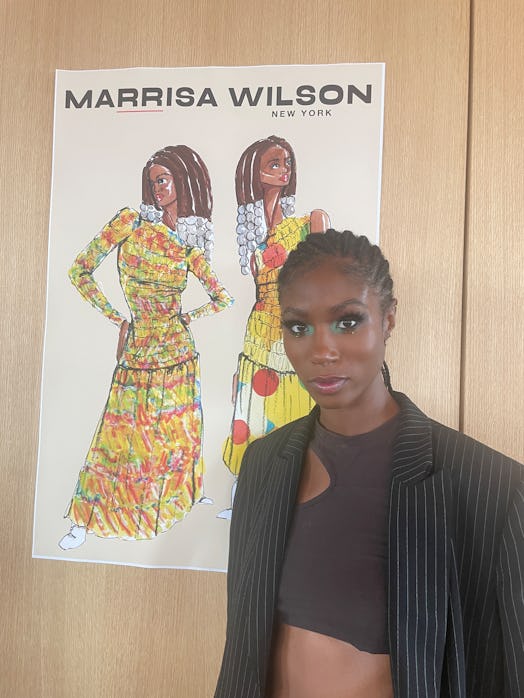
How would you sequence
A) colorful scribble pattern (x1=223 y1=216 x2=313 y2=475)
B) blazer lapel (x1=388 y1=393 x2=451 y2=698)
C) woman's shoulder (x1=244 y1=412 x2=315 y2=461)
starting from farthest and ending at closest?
1. colorful scribble pattern (x1=223 y1=216 x2=313 y2=475)
2. woman's shoulder (x1=244 y1=412 x2=315 y2=461)
3. blazer lapel (x1=388 y1=393 x2=451 y2=698)

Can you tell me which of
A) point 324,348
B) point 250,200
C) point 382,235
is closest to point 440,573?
point 324,348

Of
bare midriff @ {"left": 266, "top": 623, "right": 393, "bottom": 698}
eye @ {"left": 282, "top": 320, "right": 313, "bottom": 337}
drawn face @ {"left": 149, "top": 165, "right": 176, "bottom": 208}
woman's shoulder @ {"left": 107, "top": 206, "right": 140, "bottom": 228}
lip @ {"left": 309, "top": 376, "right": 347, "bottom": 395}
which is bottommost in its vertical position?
bare midriff @ {"left": 266, "top": 623, "right": 393, "bottom": 698}

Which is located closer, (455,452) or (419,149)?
(455,452)

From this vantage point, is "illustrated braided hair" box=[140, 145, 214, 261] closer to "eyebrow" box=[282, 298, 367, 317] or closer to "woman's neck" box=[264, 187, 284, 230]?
"woman's neck" box=[264, 187, 284, 230]

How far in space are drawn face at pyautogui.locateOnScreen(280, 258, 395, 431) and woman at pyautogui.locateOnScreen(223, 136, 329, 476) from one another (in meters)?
0.16

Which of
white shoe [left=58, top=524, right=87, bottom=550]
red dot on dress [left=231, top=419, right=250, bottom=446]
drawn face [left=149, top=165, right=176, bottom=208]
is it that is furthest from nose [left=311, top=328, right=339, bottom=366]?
white shoe [left=58, top=524, right=87, bottom=550]

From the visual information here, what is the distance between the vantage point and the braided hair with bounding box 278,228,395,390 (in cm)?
66

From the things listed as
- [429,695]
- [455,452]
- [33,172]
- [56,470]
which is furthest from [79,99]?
[429,695]

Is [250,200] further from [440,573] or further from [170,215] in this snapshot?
[440,573]

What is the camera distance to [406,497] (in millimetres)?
618

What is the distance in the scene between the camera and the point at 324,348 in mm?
625

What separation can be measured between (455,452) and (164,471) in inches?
16.3

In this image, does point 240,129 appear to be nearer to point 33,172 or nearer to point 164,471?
point 33,172

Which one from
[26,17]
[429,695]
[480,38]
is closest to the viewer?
[429,695]
